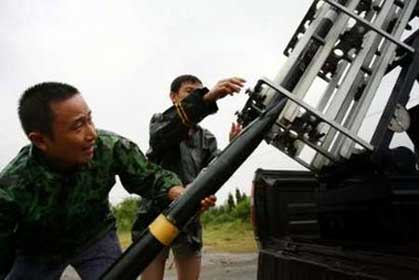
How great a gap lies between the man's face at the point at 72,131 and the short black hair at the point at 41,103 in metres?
0.03

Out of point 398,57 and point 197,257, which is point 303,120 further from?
point 197,257

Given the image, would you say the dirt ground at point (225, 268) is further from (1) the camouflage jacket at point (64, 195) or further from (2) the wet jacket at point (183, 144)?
(1) the camouflage jacket at point (64, 195)

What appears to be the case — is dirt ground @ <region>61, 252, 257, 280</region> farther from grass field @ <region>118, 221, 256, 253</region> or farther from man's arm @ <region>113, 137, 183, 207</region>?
man's arm @ <region>113, 137, 183, 207</region>

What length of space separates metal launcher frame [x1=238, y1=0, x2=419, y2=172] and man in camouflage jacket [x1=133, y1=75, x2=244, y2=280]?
A: 491 mm

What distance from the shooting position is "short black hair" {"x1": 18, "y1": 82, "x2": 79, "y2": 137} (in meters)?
2.26

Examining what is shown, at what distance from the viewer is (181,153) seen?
3.45 meters

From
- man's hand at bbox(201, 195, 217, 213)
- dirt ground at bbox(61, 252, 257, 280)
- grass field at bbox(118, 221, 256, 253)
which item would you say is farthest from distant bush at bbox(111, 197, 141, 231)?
man's hand at bbox(201, 195, 217, 213)

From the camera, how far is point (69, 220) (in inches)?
93.0

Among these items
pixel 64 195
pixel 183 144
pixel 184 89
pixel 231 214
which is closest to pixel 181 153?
pixel 183 144

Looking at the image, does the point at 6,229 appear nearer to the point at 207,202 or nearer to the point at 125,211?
the point at 207,202

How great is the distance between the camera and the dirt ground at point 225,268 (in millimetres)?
6609

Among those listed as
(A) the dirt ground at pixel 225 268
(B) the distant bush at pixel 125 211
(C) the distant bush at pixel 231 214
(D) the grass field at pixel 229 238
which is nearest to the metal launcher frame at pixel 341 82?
(A) the dirt ground at pixel 225 268

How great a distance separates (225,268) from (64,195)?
5.42 meters

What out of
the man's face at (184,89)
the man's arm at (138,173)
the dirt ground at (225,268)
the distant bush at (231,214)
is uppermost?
the man's face at (184,89)
